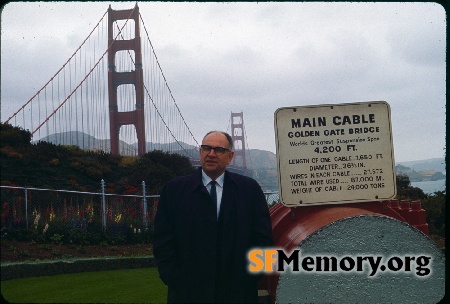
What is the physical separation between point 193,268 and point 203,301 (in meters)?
0.23

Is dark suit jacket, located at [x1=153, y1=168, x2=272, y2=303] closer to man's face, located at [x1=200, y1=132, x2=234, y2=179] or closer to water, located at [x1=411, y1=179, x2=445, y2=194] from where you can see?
man's face, located at [x1=200, y1=132, x2=234, y2=179]

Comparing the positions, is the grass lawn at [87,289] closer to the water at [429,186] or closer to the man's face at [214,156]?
the man's face at [214,156]

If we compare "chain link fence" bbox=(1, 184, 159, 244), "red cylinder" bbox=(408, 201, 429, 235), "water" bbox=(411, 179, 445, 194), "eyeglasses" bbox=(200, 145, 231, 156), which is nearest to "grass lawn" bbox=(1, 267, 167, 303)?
"chain link fence" bbox=(1, 184, 159, 244)

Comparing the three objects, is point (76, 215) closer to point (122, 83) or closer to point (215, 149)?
point (122, 83)

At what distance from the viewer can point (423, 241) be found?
376 cm

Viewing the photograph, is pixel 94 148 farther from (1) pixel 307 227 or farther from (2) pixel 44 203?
(1) pixel 307 227

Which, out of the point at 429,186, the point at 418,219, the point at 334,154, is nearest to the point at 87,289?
the point at 334,154

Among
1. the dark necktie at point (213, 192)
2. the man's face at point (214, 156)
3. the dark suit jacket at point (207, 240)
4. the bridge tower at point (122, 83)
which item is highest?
the bridge tower at point (122, 83)

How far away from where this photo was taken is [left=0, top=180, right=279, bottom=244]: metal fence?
6.12 metres

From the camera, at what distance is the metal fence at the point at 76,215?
241 inches

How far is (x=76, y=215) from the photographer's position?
274 inches

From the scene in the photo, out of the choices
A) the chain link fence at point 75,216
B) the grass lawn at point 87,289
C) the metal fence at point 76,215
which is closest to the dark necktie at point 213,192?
the grass lawn at point 87,289

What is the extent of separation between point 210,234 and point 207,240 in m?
0.04

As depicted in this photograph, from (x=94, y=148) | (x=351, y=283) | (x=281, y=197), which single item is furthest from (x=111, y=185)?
(x=351, y=283)
